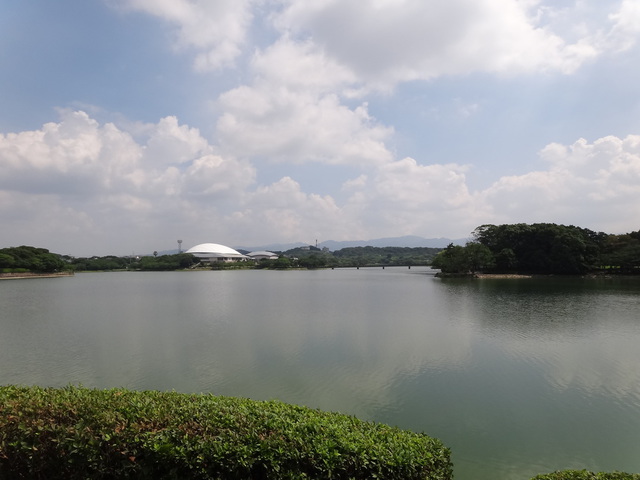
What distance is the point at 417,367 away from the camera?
1121 cm

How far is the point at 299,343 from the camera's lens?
14391mm

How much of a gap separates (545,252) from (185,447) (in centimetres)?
6665

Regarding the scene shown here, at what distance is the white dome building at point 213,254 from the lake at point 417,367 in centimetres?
12119

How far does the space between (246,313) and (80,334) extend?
897cm

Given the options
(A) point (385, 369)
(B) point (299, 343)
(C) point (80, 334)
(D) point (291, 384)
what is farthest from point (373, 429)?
(C) point (80, 334)

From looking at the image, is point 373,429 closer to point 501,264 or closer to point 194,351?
point 194,351

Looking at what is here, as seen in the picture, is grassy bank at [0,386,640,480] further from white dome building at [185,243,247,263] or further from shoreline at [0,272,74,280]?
white dome building at [185,243,247,263]

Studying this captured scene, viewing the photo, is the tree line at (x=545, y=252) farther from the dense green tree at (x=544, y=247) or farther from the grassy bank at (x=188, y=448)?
the grassy bank at (x=188, y=448)

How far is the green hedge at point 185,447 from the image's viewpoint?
3.73 metres

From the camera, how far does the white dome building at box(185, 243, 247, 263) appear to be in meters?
141

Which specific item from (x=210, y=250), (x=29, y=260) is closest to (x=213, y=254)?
(x=210, y=250)

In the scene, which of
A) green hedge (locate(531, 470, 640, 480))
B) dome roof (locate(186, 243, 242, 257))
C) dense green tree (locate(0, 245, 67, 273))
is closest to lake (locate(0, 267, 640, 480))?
green hedge (locate(531, 470, 640, 480))

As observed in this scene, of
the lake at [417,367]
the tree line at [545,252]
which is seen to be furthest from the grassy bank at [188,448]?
the tree line at [545,252]

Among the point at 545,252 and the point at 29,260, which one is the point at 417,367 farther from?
the point at 29,260
